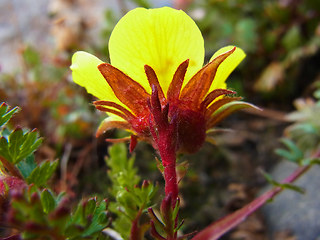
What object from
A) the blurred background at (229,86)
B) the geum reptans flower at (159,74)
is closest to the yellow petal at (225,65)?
the geum reptans flower at (159,74)

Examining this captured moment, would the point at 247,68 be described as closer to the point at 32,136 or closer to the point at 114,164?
the point at 114,164

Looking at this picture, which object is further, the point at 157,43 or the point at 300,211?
the point at 300,211

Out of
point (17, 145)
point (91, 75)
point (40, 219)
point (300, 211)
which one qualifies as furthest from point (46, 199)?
point (300, 211)

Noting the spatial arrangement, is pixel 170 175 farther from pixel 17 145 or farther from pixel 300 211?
pixel 300 211

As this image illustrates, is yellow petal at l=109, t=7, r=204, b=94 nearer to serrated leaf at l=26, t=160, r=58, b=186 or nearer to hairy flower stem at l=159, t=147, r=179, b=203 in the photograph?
hairy flower stem at l=159, t=147, r=179, b=203

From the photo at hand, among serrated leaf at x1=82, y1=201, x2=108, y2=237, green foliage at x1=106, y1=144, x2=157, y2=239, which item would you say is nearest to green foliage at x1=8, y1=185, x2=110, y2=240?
serrated leaf at x1=82, y1=201, x2=108, y2=237

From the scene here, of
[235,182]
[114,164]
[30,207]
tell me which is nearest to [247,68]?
[235,182]

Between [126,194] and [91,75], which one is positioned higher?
[91,75]

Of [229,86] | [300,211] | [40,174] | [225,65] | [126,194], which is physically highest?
[225,65]
